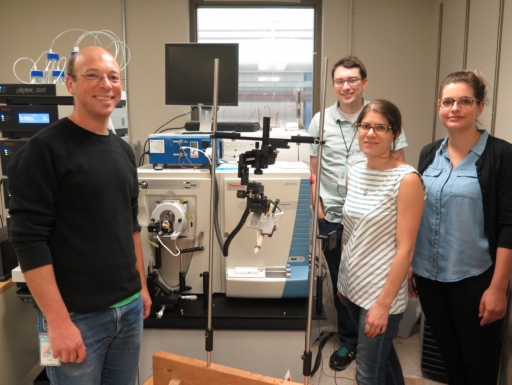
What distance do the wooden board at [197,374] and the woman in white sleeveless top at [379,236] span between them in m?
0.34

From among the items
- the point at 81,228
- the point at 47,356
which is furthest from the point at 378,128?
the point at 47,356

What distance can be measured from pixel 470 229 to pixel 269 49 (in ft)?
8.64

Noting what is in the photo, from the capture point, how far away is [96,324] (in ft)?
4.14

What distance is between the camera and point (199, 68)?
2.22 metres

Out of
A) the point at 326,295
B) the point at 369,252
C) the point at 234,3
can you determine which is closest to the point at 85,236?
the point at 369,252

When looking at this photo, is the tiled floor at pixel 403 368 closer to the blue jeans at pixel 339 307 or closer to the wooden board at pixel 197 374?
the blue jeans at pixel 339 307

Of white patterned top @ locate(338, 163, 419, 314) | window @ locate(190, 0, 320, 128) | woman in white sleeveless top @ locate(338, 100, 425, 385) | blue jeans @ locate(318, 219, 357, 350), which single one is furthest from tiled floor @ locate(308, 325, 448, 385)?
window @ locate(190, 0, 320, 128)

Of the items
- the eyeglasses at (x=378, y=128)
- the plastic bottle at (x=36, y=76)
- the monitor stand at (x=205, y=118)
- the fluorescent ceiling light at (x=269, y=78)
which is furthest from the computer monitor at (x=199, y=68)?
the fluorescent ceiling light at (x=269, y=78)

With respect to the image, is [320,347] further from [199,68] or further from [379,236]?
[199,68]

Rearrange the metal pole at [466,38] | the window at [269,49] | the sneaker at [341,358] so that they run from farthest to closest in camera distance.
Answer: the window at [269,49] → the metal pole at [466,38] → the sneaker at [341,358]

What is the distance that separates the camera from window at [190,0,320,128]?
11.6 ft

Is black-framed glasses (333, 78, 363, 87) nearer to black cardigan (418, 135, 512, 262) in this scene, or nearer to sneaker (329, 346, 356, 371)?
black cardigan (418, 135, 512, 262)

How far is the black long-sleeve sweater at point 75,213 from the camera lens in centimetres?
112

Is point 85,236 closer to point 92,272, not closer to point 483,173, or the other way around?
point 92,272
